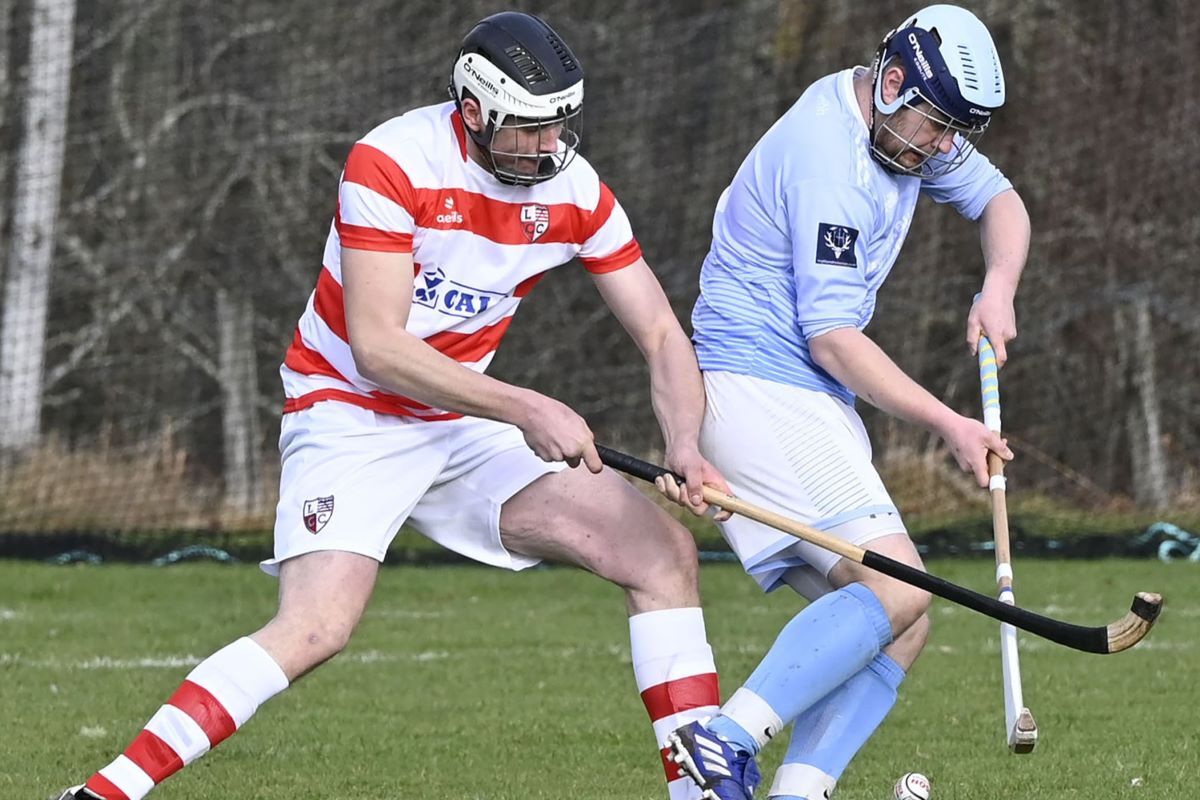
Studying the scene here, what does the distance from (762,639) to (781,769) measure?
325 centimetres

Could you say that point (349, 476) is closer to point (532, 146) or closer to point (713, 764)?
point (532, 146)

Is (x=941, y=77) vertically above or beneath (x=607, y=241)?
above

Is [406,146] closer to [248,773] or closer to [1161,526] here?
[248,773]

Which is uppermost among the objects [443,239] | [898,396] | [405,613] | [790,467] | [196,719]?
[443,239]

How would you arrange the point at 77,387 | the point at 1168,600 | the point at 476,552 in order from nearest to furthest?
the point at 476,552
the point at 1168,600
the point at 77,387

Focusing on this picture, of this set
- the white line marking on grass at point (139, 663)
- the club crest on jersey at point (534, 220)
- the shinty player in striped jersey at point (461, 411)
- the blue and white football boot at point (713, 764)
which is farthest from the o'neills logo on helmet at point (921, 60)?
the white line marking on grass at point (139, 663)

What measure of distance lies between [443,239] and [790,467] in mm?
914

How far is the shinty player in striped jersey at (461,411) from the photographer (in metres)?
4.27

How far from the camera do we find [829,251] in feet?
14.3

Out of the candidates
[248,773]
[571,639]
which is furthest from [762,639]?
[248,773]

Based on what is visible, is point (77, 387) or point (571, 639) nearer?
point (571, 639)

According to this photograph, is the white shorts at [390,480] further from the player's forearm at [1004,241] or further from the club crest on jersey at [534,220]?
the player's forearm at [1004,241]

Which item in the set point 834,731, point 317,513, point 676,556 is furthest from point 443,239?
point 834,731

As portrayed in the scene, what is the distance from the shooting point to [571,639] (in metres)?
7.78
